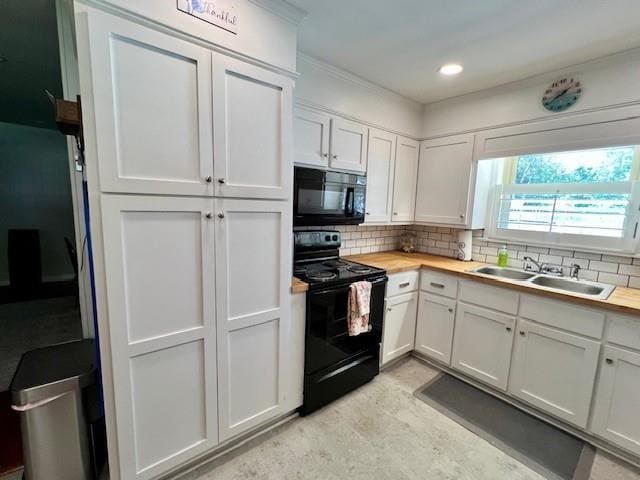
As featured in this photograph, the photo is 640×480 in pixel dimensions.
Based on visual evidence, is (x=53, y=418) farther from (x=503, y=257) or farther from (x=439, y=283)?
(x=503, y=257)

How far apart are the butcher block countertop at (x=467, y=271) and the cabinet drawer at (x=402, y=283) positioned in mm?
55

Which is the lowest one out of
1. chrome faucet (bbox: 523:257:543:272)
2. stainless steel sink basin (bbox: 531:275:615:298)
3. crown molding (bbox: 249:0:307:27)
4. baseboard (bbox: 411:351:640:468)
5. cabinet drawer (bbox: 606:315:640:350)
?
baseboard (bbox: 411:351:640:468)

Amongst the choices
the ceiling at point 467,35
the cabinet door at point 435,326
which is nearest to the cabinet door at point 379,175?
the ceiling at point 467,35

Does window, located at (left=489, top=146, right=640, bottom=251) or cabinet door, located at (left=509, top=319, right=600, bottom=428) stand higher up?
window, located at (left=489, top=146, right=640, bottom=251)

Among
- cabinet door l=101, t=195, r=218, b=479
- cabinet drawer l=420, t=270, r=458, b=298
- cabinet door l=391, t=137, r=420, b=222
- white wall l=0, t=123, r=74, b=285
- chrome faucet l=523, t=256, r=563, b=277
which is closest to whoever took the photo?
cabinet door l=101, t=195, r=218, b=479

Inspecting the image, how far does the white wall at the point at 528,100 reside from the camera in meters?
1.80

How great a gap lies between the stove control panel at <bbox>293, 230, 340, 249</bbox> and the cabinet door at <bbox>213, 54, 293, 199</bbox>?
633mm

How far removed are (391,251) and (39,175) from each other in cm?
565

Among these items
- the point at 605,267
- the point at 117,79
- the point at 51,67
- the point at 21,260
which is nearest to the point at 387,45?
the point at 117,79

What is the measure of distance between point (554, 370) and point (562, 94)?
1.93 metres

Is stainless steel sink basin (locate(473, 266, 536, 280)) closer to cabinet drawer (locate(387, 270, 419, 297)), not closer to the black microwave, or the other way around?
cabinet drawer (locate(387, 270, 419, 297))

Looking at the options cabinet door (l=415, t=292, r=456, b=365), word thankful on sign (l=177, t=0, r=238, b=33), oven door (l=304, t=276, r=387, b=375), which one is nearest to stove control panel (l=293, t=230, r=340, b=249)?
oven door (l=304, t=276, r=387, b=375)

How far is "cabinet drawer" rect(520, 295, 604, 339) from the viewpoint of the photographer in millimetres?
1711

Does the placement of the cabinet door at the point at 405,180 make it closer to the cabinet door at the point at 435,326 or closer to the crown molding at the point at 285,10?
the cabinet door at the point at 435,326
